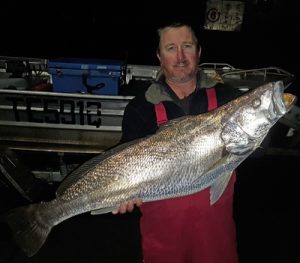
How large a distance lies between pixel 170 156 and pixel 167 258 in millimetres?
878

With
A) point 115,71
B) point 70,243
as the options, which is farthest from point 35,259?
point 115,71

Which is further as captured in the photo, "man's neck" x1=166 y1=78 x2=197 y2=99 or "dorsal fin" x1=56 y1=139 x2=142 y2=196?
"man's neck" x1=166 y1=78 x2=197 y2=99

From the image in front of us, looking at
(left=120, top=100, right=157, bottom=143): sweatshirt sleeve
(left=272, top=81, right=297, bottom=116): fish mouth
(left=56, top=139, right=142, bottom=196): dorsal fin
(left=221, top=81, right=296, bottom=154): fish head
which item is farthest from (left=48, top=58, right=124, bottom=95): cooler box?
(left=272, top=81, right=297, bottom=116): fish mouth

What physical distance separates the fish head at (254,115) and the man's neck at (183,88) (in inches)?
21.4

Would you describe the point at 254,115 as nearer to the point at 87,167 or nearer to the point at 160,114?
the point at 160,114

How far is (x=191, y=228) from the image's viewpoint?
8.87 feet

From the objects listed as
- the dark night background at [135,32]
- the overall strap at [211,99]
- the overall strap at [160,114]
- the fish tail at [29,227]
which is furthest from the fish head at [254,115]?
the dark night background at [135,32]

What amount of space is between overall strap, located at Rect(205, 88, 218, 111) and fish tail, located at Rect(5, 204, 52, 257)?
4.88 feet

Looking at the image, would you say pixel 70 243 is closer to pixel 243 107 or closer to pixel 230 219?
pixel 230 219

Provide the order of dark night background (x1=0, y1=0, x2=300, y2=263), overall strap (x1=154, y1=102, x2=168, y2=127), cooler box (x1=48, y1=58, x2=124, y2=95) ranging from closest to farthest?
overall strap (x1=154, y1=102, x2=168, y2=127) → cooler box (x1=48, y1=58, x2=124, y2=95) → dark night background (x1=0, y1=0, x2=300, y2=263)

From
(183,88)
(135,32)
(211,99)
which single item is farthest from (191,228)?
(135,32)

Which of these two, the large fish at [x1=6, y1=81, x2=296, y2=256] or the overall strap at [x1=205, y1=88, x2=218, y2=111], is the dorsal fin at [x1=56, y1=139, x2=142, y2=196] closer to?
the large fish at [x1=6, y1=81, x2=296, y2=256]

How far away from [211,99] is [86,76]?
289cm

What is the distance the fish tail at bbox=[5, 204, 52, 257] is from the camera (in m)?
2.57
